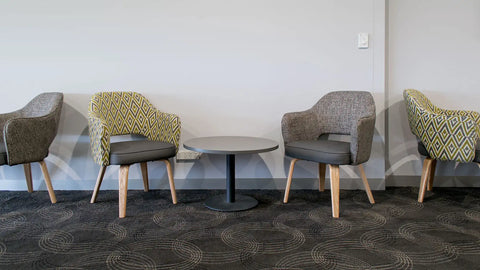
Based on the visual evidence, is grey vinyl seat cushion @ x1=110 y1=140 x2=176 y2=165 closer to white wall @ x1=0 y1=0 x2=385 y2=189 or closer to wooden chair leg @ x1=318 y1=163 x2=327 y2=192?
white wall @ x1=0 y1=0 x2=385 y2=189

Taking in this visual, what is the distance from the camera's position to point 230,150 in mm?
2328

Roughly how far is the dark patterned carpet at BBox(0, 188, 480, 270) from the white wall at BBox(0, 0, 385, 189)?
500 mm

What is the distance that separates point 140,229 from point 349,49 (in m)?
2.22

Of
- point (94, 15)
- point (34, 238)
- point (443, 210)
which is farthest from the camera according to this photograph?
point (94, 15)

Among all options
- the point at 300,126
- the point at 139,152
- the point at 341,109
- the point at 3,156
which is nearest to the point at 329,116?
the point at 341,109

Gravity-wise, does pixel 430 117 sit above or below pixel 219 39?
below

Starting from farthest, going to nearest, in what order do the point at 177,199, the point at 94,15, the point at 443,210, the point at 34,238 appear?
1. the point at 94,15
2. the point at 177,199
3. the point at 443,210
4. the point at 34,238

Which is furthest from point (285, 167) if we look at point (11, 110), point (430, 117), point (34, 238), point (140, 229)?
point (11, 110)

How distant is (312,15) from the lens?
301cm

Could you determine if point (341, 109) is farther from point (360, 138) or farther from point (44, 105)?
point (44, 105)

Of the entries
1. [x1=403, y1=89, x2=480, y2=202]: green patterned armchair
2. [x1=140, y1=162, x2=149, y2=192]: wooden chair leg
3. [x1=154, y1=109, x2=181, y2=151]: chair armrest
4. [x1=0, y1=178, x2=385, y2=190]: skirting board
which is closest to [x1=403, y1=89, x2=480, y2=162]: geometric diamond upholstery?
[x1=403, y1=89, x2=480, y2=202]: green patterned armchair

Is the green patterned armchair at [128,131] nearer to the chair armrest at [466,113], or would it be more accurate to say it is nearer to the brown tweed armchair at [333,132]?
the brown tweed armchair at [333,132]

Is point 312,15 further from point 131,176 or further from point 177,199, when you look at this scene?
point 131,176

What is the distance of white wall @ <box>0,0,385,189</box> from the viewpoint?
3.01 m
